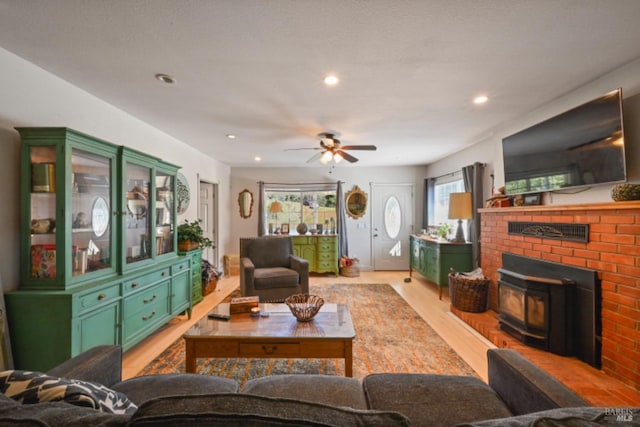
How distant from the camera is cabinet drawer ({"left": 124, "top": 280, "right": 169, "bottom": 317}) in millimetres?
2543

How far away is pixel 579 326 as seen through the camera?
2365 millimetres

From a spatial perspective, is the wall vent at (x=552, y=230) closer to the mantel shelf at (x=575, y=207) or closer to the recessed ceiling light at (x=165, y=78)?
the mantel shelf at (x=575, y=207)

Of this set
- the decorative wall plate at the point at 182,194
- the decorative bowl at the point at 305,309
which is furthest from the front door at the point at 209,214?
the decorative bowl at the point at 305,309

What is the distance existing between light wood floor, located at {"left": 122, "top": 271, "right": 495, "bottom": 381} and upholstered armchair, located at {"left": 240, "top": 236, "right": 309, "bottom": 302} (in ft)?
2.66

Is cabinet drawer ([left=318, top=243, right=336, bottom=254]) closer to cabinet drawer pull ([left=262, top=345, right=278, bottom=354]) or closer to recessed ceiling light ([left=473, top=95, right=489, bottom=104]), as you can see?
recessed ceiling light ([left=473, top=95, right=489, bottom=104])

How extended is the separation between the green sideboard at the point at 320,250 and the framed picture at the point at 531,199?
11.6 feet

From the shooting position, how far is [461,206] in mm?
4199

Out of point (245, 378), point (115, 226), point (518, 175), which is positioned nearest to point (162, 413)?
point (245, 378)

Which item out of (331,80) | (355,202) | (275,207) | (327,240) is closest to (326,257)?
(327,240)

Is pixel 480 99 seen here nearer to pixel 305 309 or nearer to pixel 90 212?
pixel 305 309

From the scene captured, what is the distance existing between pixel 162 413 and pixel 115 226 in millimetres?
2503

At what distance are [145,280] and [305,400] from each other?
98.0 inches

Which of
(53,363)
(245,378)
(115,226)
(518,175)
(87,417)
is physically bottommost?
(245,378)

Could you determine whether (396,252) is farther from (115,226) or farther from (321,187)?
(115,226)
